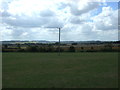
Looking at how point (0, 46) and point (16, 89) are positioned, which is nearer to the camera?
point (16, 89)

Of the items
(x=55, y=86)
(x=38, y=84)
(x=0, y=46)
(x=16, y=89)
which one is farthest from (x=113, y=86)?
(x=0, y=46)

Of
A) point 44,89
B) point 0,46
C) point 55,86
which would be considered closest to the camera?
point 44,89

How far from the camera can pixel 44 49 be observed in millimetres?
35500

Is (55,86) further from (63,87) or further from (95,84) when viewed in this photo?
(95,84)

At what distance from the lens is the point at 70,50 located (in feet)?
117

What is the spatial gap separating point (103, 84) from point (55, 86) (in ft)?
6.00

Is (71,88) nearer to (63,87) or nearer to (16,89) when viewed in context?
(63,87)

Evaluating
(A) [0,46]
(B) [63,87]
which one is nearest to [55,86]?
(B) [63,87]

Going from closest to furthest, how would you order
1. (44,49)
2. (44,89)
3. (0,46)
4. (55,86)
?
(44,89), (55,86), (44,49), (0,46)

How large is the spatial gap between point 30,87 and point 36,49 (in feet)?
95.5

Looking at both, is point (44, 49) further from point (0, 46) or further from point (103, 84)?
point (103, 84)

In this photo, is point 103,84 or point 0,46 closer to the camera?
point 103,84

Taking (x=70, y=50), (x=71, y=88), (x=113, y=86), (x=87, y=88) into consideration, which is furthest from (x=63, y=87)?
(x=70, y=50)

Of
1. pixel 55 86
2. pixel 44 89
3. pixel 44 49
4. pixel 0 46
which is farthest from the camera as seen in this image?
pixel 0 46
